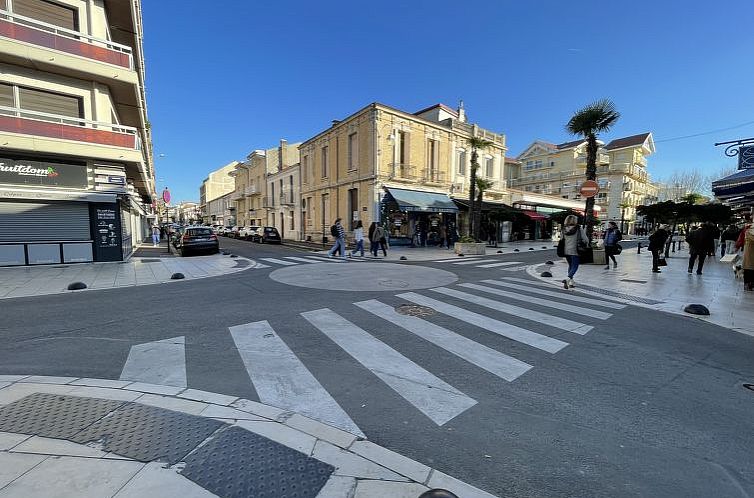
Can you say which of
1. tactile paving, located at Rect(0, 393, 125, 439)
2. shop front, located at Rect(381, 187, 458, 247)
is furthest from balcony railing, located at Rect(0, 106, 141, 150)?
shop front, located at Rect(381, 187, 458, 247)

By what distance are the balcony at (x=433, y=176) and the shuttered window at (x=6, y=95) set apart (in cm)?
2015

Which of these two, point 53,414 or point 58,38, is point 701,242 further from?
point 58,38

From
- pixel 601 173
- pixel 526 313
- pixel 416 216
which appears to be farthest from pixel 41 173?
pixel 601 173

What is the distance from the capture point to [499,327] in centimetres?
521

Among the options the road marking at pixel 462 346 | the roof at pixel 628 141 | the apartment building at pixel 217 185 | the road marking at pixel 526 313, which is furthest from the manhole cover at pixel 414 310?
the apartment building at pixel 217 185

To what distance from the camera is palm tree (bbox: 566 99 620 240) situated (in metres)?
13.8

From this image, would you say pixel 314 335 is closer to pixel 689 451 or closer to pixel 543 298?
pixel 689 451

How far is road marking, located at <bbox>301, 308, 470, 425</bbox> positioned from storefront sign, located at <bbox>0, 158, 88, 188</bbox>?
43.0 feet

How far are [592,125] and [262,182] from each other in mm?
34577

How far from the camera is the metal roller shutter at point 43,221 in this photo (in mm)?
11391

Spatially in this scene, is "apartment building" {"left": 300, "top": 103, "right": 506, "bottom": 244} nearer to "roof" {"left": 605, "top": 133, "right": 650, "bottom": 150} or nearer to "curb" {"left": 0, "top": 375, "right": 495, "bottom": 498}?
"curb" {"left": 0, "top": 375, "right": 495, "bottom": 498}

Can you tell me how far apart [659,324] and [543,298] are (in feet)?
6.80

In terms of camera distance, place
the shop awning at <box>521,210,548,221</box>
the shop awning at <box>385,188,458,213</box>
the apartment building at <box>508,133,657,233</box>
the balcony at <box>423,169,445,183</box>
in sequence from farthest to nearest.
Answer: the apartment building at <box>508,133,657,233</box>, the shop awning at <box>521,210,548,221</box>, the balcony at <box>423,169,445,183</box>, the shop awning at <box>385,188,458,213</box>

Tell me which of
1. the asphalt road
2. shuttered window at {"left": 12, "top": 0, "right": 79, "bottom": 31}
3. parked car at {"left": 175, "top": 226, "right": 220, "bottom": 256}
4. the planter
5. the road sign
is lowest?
the asphalt road
